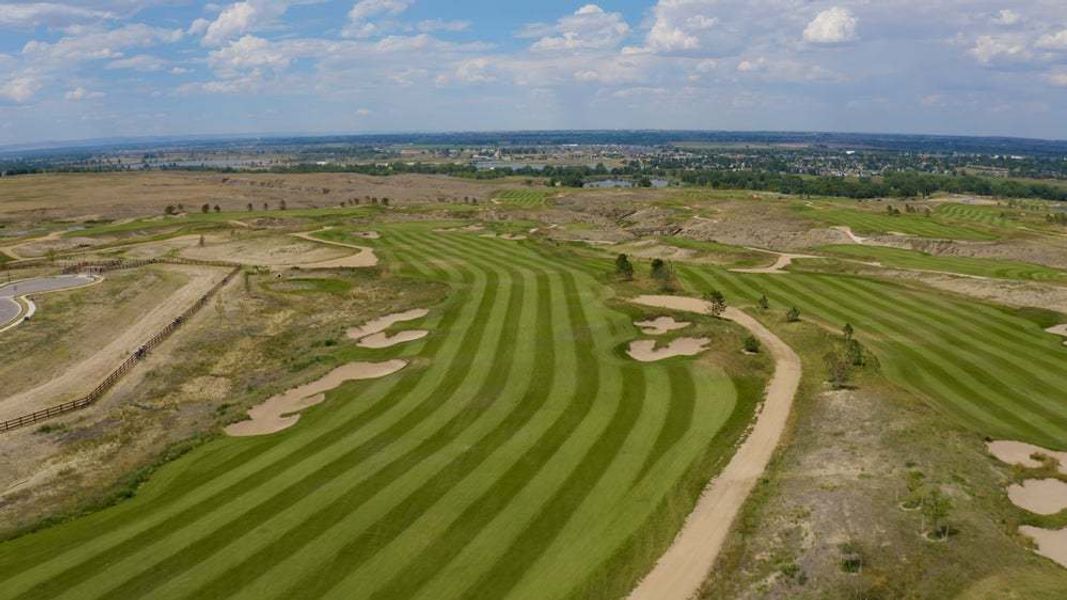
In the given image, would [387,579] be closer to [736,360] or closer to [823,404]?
[823,404]

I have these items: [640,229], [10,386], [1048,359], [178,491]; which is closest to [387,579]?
[178,491]

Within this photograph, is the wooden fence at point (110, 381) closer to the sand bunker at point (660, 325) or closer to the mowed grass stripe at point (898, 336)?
the sand bunker at point (660, 325)

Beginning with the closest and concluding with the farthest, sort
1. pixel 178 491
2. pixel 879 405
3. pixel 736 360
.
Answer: pixel 178 491, pixel 879 405, pixel 736 360

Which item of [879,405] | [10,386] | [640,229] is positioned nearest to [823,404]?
[879,405]

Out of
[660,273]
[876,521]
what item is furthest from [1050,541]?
[660,273]

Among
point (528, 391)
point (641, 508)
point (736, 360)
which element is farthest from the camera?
point (736, 360)

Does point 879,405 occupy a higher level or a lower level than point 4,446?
higher

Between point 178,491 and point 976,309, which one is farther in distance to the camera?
point 976,309
